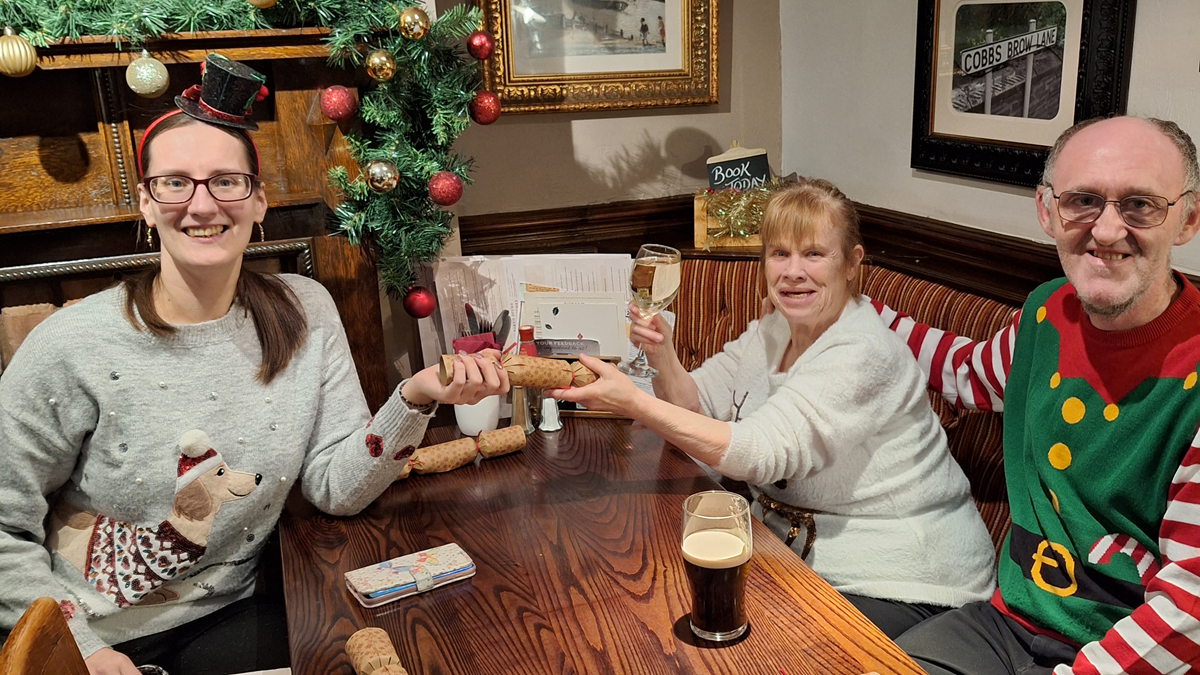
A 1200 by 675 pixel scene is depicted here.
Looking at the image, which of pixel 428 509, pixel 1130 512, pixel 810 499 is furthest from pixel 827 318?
pixel 428 509

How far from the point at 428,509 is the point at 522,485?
0.19 m

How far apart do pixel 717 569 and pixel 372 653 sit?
0.49m

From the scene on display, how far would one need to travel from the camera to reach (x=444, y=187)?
218 centimetres

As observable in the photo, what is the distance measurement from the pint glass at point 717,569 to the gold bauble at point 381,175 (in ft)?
3.88

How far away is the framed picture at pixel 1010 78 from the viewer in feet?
6.89

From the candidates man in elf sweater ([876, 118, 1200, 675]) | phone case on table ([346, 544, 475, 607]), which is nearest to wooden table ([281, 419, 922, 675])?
phone case on table ([346, 544, 475, 607])

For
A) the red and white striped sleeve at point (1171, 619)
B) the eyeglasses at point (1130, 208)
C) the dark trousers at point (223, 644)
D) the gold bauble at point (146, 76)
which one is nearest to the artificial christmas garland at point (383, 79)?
the gold bauble at point (146, 76)

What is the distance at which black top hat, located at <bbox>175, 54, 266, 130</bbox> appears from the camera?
1.71 m

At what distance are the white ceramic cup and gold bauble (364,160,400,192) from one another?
1.82 feet

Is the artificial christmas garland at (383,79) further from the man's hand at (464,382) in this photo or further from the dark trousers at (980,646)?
the dark trousers at (980,646)

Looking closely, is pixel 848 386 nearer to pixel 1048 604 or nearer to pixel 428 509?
pixel 1048 604

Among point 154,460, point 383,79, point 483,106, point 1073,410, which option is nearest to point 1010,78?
point 1073,410

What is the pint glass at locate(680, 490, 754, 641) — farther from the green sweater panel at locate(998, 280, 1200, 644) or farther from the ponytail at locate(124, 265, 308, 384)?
the ponytail at locate(124, 265, 308, 384)

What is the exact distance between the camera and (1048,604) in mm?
1627
